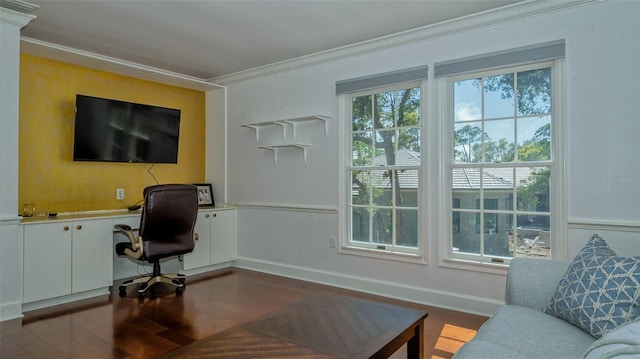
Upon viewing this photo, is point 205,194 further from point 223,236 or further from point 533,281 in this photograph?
point 533,281

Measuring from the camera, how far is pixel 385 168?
379 centimetres

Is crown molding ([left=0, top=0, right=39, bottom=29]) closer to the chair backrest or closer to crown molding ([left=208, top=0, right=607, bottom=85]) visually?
the chair backrest

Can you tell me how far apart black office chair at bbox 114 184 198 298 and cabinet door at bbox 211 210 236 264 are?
74cm

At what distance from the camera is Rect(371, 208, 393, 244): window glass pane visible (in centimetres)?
379

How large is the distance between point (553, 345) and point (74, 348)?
106 inches

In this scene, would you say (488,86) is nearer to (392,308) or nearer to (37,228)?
(392,308)

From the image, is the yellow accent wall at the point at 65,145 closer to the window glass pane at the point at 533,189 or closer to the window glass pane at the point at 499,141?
the window glass pane at the point at 499,141

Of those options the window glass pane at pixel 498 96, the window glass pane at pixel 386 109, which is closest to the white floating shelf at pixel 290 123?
the window glass pane at pixel 386 109

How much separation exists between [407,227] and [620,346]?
2725mm

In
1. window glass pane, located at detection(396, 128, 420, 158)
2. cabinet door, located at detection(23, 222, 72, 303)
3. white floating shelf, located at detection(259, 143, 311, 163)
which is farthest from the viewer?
white floating shelf, located at detection(259, 143, 311, 163)

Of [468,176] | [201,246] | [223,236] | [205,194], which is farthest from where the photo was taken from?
[205,194]

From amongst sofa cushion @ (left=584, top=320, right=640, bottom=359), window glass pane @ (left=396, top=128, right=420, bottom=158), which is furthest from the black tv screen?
sofa cushion @ (left=584, top=320, right=640, bottom=359)

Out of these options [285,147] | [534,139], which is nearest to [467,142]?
[534,139]

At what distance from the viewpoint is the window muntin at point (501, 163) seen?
9.95 ft
